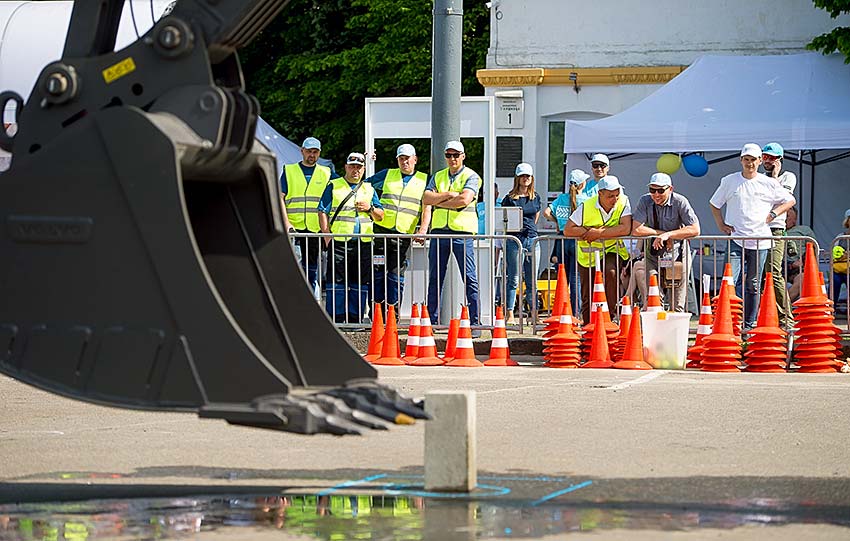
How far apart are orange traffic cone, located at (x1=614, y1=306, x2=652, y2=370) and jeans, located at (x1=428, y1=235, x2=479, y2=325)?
2.65m

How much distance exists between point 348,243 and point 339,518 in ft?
35.3

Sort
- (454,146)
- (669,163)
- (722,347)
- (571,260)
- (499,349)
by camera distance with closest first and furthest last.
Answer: (722,347), (499,349), (454,146), (571,260), (669,163)

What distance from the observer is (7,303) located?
620 centimetres

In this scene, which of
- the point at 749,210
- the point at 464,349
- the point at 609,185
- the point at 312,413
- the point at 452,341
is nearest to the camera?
the point at 312,413

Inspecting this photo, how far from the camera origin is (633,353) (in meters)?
14.8

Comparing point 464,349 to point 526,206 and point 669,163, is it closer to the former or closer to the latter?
point 526,206

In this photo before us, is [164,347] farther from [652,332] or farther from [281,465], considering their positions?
[652,332]

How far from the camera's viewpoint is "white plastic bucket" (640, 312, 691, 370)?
14844 mm

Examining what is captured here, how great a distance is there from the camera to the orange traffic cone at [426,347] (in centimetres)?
1542

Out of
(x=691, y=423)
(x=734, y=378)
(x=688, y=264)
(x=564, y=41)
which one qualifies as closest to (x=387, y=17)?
(x=564, y=41)

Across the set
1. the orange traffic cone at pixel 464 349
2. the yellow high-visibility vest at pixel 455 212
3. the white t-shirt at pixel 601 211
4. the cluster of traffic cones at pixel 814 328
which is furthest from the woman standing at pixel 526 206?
the cluster of traffic cones at pixel 814 328

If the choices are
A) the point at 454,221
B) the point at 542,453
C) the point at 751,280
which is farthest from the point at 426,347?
the point at 542,453

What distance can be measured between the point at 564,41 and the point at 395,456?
21.6 metres

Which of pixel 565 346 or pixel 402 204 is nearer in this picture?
pixel 565 346
